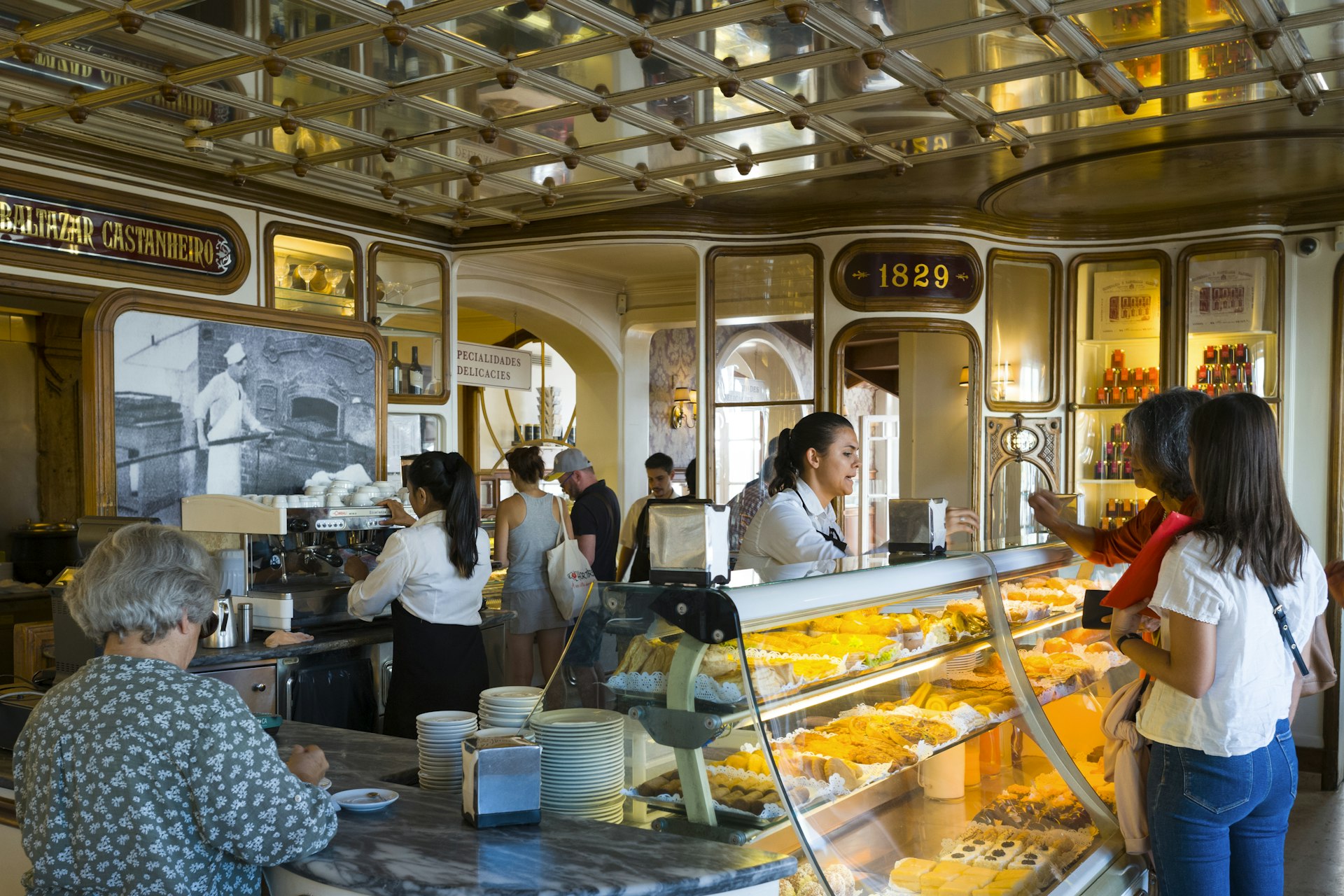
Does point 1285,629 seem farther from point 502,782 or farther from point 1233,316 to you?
point 1233,316

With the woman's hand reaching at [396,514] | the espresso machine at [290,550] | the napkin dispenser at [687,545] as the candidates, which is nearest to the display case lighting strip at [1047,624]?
the napkin dispenser at [687,545]

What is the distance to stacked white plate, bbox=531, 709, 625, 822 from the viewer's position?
2.14 metres

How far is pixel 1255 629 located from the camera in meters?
2.31

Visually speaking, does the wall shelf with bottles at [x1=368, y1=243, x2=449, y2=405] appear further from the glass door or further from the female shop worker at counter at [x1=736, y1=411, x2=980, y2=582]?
the female shop worker at counter at [x1=736, y1=411, x2=980, y2=582]

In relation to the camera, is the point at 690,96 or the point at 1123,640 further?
the point at 690,96

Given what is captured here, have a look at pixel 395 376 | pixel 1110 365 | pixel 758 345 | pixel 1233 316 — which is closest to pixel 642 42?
pixel 758 345

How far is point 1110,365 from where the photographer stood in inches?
310

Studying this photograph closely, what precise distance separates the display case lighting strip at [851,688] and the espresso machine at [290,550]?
2.78m

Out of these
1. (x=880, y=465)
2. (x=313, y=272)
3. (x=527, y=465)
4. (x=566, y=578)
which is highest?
(x=313, y=272)

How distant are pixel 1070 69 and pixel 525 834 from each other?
392 cm

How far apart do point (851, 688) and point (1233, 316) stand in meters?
5.99

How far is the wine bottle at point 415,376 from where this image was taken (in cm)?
755

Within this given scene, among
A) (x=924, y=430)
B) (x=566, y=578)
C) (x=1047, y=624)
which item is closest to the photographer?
(x=1047, y=624)

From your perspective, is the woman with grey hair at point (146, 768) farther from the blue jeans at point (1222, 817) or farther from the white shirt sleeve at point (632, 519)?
the white shirt sleeve at point (632, 519)
